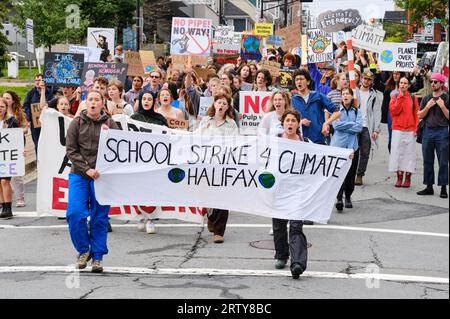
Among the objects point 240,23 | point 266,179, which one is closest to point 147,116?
point 266,179

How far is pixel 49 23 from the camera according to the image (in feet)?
124

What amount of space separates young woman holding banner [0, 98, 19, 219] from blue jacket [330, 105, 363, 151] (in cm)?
469

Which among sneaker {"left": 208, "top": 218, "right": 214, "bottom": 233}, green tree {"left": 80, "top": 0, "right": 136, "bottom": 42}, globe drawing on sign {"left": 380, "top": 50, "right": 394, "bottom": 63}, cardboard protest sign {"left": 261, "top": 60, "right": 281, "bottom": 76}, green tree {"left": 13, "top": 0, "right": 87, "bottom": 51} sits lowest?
sneaker {"left": 208, "top": 218, "right": 214, "bottom": 233}

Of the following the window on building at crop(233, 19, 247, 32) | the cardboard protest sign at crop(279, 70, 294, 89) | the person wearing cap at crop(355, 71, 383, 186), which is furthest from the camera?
the window on building at crop(233, 19, 247, 32)

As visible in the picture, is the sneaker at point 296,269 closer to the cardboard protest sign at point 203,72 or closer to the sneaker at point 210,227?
the sneaker at point 210,227

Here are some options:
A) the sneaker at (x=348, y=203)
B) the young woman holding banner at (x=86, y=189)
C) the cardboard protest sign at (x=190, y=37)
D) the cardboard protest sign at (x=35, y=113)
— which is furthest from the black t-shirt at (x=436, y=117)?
the cardboard protest sign at (x=190, y=37)

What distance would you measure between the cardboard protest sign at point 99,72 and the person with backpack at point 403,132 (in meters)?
4.95

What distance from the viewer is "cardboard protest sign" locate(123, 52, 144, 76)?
18.1 m

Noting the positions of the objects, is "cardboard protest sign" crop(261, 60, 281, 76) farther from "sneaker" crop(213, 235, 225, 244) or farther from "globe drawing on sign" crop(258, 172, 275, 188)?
"globe drawing on sign" crop(258, 172, 275, 188)

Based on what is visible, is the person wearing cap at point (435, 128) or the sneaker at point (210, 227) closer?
the sneaker at point (210, 227)

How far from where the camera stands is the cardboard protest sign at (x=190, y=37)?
20.7 meters

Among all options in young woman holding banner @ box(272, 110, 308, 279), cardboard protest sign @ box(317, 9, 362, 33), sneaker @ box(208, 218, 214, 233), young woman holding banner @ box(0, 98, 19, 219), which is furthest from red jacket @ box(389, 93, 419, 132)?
young woman holding banner @ box(0, 98, 19, 219)

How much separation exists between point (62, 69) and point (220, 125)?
5250 mm

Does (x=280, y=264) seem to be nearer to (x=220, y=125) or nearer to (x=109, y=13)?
(x=220, y=125)
